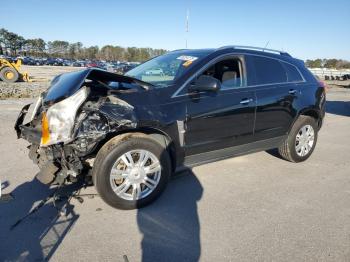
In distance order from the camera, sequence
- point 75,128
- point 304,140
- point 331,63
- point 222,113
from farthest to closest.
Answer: point 331,63, point 304,140, point 222,113, point 75,128

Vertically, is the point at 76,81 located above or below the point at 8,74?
above

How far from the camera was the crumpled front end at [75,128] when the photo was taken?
348 cm

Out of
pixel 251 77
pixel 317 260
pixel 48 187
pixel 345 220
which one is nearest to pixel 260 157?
pixel 251 77

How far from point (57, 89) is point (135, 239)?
6.32ft

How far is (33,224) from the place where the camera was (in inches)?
138

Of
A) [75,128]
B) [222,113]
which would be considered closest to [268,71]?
[222,113]

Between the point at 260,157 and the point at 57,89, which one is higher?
the point at 57,89

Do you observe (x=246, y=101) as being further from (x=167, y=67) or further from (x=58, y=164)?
(x=58, y=164)

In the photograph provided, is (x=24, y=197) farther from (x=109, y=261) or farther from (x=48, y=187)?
(x=109, y=261)

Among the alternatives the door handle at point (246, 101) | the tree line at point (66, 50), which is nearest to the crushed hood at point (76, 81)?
the door handle at point (246, 101)

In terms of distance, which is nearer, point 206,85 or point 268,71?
point 206,85

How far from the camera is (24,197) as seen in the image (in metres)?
4.14

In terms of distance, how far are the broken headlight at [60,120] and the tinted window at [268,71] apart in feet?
8.58

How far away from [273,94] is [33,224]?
3.65 meters
